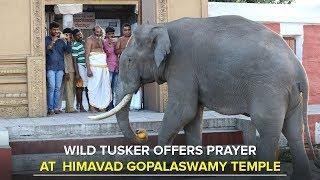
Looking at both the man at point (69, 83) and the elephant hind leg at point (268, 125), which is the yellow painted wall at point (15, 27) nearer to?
the man at point (69, 83)

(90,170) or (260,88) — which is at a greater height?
(260,88)

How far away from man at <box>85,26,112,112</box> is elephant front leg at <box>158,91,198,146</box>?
3.47 metres

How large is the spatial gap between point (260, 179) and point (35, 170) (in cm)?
269

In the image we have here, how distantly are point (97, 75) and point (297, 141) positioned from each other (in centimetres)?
444

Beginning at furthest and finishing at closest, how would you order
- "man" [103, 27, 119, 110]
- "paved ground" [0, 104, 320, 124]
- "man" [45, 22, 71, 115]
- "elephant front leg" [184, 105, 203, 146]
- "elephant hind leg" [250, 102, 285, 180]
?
"man" [103, 27, 119, 110], "man" [45, 22, 71, 115], "paved ground" [0, 104, 320, 124], "elephant front leg" [184, 105, 203, 146], "elephant hind leg" [250, 102, 285, 180]

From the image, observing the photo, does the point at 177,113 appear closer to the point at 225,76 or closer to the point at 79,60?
the point at 225,76

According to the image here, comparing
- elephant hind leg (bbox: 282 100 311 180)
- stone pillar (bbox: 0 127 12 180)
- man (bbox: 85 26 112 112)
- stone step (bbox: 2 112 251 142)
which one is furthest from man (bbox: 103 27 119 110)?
Answer: elephant hind leg (bbox: 282 100 311 180)

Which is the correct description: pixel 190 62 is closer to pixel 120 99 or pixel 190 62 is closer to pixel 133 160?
pixel 120 99

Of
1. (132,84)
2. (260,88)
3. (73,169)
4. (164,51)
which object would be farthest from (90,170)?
(260,88)

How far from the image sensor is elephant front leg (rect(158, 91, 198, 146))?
19.3 feet

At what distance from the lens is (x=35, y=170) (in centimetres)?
652

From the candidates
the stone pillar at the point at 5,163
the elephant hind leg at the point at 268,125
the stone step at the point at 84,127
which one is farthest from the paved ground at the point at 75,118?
the elephant hind leg at the point at 268,125

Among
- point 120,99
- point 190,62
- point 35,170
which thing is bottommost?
point 35,170

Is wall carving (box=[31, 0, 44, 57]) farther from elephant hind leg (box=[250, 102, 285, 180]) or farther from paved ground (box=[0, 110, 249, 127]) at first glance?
elephant hind leg (box=[250, 102, 285, 180])
